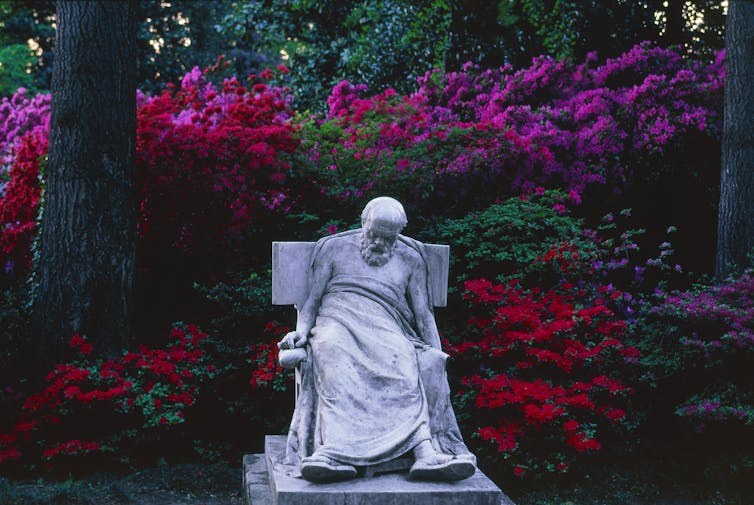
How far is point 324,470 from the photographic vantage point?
12.2ft

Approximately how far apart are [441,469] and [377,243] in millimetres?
1254

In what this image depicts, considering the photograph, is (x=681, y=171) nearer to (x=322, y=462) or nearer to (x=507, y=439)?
(x=507, y=439)

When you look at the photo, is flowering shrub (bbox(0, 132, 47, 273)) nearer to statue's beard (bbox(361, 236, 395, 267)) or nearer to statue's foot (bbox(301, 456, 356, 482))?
statue's beard (bbox(361, 236, 395, 267))

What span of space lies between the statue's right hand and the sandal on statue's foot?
0.89m

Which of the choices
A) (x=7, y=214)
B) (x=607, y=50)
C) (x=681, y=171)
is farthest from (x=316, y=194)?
(x=607, y=50)

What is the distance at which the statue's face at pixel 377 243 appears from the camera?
4430 mm

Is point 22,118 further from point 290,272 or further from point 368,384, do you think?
point 368,384

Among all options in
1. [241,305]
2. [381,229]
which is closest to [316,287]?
[381,229]

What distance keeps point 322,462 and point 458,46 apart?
7758 mm

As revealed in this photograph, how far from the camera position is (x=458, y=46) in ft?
34.6

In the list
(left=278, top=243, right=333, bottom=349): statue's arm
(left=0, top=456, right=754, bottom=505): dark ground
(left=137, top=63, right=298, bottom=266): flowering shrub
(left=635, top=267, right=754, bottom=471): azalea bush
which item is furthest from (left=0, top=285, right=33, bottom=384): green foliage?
(left=635, top=267, right=754, bottom=471): azalea bush

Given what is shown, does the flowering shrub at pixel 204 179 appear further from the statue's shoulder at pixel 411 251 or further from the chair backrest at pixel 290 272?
the statue's shoulder at pixel 411 251

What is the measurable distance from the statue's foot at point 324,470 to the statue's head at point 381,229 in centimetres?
120

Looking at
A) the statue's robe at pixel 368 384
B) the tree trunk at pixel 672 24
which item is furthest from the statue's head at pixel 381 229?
the tree trunk at pixel 672 24
